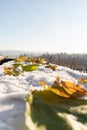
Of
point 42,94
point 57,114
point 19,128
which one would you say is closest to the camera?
point 19,128

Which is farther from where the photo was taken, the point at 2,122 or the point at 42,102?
the point at 42,102

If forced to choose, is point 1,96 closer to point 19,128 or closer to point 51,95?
point 51,95

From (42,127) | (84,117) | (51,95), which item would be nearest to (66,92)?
(51,95)

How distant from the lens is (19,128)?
29.2 inches

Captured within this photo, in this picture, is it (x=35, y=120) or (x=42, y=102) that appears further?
(x=42, y=102)

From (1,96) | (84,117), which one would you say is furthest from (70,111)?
(1,96)

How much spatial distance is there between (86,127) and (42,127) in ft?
0.46

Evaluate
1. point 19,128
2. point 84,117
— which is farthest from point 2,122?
point 84,117

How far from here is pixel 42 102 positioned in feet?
3.14

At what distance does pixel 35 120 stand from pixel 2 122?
4.0 inches

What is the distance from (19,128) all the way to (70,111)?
25cm

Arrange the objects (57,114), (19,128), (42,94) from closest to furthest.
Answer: (19,128) < (57,114) < (42,94)

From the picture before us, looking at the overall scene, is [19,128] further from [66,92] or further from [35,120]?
[66,92]

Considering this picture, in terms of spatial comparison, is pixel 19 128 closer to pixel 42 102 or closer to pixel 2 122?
pixel 2 122
